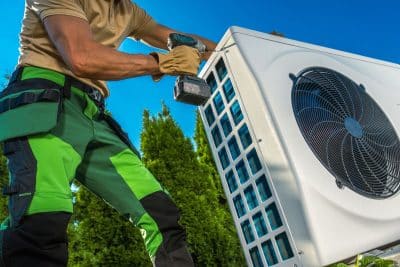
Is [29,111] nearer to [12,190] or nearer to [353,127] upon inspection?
[12,190]

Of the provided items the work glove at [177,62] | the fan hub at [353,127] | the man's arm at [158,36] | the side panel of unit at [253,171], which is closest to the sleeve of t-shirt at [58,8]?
the work glove at [177,62]

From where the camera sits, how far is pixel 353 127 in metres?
1.97

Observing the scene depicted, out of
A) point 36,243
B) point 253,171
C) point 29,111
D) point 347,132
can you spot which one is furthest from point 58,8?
point 347,132

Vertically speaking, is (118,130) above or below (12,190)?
above

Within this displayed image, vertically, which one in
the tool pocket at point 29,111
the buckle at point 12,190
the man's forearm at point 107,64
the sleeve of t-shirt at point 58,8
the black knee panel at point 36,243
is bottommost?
the black knee panel at point 36,243

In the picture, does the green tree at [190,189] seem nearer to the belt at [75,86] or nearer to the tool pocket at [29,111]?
the belt at [75,86]

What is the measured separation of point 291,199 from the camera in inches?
58.4

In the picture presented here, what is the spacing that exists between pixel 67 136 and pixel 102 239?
531 centimetres

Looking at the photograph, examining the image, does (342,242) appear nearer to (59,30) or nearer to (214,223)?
(59,30)

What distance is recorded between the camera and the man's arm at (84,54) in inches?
36.9

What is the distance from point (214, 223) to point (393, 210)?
16.1ft

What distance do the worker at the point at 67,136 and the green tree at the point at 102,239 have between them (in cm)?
500

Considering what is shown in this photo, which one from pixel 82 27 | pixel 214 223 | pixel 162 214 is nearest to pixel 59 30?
pixel 82 27

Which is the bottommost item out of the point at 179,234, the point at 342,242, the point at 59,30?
the point at 342,242
